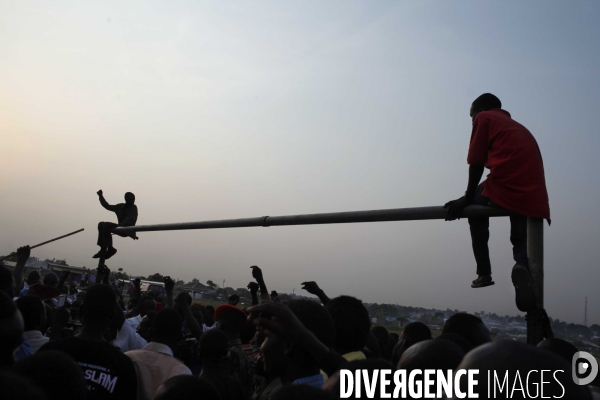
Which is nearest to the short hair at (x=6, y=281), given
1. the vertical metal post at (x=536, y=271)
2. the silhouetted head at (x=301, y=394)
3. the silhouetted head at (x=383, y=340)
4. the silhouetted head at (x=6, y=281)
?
the silhouetted head at (x=6, y=281)

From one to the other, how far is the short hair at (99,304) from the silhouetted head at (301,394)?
2.42 meters

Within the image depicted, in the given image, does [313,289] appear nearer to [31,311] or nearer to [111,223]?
[31,311]

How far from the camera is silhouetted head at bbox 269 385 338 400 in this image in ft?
6.66

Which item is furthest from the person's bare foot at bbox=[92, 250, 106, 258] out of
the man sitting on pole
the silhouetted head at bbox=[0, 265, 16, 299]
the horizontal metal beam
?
the silhouetted head at bbox=[0, 265, 16, 299]

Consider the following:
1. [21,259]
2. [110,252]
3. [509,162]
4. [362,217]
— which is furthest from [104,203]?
[509,162]

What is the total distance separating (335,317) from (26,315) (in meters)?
2.71

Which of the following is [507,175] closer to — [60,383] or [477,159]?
[477,159]

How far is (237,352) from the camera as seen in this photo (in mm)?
5891

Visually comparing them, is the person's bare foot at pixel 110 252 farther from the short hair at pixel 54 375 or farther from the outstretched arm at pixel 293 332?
the short hair at pixel 54 375

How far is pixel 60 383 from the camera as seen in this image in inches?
92.4

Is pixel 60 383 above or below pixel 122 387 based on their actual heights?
above

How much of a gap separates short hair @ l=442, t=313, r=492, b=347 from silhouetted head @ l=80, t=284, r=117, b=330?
2.45 metres

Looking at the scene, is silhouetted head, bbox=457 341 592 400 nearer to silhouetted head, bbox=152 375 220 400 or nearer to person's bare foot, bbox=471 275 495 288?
silhouetted head, bbox=152 375 220 400

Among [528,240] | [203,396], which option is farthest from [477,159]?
[203,396]
